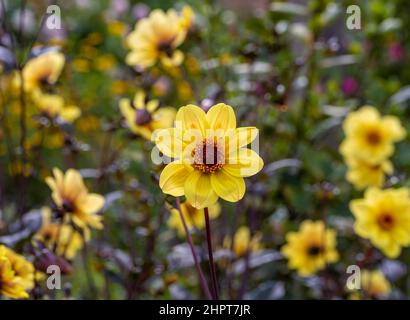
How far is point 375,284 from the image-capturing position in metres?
1.76

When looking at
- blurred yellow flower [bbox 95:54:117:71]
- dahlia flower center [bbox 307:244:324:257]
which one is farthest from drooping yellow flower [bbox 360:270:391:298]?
blurred yellow flower [bbox 95:54:117:71]

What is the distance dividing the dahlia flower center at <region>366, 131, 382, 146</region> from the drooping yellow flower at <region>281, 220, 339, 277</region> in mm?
233

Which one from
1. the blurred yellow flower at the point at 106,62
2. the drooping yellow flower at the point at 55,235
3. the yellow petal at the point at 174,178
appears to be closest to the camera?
the yellow petal at the point at 174,178

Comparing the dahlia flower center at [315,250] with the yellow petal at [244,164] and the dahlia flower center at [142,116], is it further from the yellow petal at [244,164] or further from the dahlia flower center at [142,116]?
the yellow petal at [244,164]

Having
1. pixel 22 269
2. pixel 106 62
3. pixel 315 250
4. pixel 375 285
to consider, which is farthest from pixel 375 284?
pixel 106 62

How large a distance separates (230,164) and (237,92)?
97 centimetres

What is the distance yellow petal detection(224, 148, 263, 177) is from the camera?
973 mm

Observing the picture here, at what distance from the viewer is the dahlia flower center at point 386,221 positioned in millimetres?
1523

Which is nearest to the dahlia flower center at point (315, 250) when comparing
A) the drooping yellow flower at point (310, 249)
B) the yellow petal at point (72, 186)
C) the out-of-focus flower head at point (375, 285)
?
the drooping yellow flower at point (310, 249)

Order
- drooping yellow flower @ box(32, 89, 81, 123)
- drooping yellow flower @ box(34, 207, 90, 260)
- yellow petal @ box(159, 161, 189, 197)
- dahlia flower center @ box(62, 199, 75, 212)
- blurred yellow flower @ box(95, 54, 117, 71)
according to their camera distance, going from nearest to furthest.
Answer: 1. yellow petal @ box(159, 161, 189, 197)
2. dahlia flower center @ box(62, 199, 75, 212)
3. drooping yellow flower @ box(34, 207, 90, 260)
4. drooping yellow flower @ box(32, 89, 81, 123)
5. blurred yellow flower @ box(95, 54, 117, 71)

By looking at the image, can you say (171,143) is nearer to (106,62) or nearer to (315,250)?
(315,250)

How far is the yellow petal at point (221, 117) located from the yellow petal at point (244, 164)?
37mm

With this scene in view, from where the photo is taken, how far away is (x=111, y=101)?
2711mm

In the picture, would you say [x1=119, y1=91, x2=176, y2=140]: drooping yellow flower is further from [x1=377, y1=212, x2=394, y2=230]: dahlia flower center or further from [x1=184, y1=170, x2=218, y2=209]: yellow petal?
[x1=377, y1=212, x2=394, y2=230]: dahlia flower center
